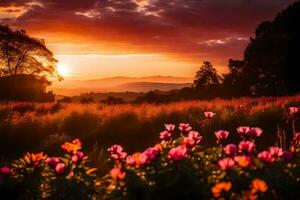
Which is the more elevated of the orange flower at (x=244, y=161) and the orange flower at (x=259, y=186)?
the orange flower at (x=244, y=161)

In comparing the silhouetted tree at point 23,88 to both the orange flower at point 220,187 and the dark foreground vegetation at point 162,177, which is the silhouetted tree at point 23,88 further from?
the orange flower at point 220,187

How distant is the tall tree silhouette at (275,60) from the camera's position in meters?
35.9

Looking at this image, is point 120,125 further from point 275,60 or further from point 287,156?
point 275,60

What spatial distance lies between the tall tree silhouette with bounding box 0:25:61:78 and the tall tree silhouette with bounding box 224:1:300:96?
1491 cm

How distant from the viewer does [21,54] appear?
37719mm

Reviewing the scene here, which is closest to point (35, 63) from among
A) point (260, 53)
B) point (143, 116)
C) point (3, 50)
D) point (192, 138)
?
point (3, 50)

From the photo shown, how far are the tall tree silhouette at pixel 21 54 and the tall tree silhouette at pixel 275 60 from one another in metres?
14.9

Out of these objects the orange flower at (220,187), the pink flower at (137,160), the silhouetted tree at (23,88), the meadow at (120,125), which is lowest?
the meadow at (120,125)

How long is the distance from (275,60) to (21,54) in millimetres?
18999

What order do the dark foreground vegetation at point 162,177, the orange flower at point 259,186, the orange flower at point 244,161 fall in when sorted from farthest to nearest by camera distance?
the dark foreground vegetation at point 162,177 → the orange flower at point 244,161 → the orange flower at point 259,186

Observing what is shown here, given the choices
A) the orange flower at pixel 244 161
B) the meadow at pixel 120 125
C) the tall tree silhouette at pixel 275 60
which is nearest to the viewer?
the orange flower at pixel 244 161

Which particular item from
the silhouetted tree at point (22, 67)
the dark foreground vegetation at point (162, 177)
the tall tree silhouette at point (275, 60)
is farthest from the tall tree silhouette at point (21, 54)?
the dark foreground vegetation at point (162, 177)

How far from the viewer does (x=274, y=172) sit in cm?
445

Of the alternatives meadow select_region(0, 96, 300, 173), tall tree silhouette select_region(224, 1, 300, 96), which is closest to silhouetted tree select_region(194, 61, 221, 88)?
tall tree silhouette select_region(224, 1, 300, 96)
